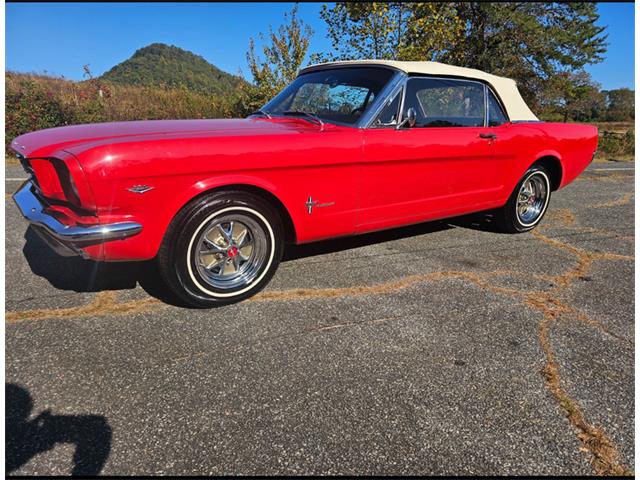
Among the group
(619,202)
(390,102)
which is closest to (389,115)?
(390,102)

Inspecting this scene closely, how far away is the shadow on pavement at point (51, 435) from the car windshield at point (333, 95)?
2.49 m

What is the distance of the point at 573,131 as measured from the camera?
188 inches

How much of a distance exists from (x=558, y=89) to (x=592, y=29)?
2860mm

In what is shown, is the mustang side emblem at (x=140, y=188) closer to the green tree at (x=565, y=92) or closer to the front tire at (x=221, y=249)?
the front tire at (x=221, y=249)

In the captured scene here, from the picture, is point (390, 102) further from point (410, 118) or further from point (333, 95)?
Answer: point (333, 95)

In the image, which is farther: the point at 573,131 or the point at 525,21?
the point at 525,21

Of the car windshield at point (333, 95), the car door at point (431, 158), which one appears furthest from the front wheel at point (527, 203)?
the car windshield at point (333, 95)

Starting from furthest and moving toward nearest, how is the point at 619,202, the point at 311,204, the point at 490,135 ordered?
1. the point at 619,202
2. the point at 490,135
3. the point at 311,204

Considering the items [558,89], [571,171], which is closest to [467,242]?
[571,171]

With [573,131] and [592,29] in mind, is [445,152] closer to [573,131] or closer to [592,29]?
[573,131]

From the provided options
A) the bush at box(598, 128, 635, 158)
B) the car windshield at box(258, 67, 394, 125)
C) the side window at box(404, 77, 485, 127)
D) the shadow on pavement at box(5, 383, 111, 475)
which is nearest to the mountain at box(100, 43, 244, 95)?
the bush at box(598, 128, 635, 158)

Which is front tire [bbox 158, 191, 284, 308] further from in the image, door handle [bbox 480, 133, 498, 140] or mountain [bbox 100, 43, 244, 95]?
mountain [bbox 100, 43, 244, 95]

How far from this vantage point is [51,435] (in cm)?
169

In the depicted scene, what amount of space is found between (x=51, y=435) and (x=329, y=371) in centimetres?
116
